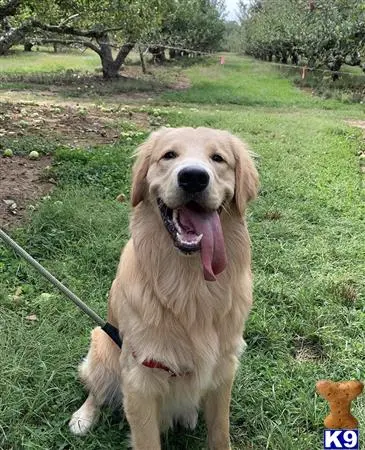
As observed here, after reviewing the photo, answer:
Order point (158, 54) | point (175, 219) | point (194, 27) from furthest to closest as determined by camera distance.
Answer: point (194, 27) → point (158, 54) → point (175, 219)

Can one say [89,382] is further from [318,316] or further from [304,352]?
[318,316]

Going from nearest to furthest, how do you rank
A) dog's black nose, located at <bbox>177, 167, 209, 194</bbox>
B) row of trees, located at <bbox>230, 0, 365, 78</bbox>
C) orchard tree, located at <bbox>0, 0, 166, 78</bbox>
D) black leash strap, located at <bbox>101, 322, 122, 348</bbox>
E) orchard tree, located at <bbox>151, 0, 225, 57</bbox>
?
dog's black nose, located at <bbox>177, 167, 209, 194</bbox>
black leash strap, located at <bbox>101, 322, 122, 348</bbox>
orchard tree, located at <bbox>0, 0, 166, 78</bbox>
row of trees, located at <bbox>230, 0, 365, 78</bbox>
orchard tree, located at <bbox>151, 0, 225, 57</bbox>

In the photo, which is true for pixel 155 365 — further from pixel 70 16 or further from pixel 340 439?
pixel 70 16

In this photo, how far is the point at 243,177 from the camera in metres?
2.26

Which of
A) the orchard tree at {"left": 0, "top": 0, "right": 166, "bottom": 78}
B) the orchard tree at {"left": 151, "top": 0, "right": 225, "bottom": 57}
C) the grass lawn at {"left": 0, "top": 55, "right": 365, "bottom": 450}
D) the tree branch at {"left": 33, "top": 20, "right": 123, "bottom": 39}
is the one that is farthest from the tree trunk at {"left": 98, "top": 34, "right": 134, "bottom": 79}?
the grass lawn at {"left": 0, "top": 55, "right": 365, "bottom": 450}

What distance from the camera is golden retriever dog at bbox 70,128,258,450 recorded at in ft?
6.77

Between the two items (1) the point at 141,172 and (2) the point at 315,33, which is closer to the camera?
(1) the point at 141,172

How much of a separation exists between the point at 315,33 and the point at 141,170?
2900cm

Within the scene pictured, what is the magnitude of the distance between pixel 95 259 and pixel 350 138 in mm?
7820

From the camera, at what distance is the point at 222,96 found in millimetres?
17656

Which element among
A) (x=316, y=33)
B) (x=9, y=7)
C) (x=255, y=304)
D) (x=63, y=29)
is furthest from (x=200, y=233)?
(x=316, y=33)

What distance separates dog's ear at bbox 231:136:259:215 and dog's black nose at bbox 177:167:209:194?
31 centimetres

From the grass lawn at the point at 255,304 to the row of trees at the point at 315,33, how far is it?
8518 mm

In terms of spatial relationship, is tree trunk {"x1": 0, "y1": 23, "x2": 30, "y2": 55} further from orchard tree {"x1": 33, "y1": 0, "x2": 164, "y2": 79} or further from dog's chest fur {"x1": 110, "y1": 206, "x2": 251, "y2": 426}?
dog's chest fur {"x1": 110, "y1": 206, "x2": 251, "y2": 426}
